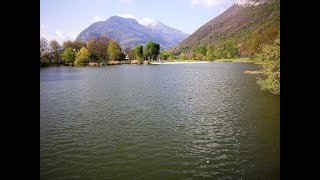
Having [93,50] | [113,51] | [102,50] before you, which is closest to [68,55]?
[93,50]

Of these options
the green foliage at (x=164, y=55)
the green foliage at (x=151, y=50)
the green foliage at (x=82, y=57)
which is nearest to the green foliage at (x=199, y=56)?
the green foliage at (x=164, y=55)

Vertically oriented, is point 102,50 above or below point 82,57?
above

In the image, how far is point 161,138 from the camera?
1752 cm

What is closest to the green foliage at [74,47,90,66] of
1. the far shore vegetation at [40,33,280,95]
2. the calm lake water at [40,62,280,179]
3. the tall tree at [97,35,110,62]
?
the far shore vegetation at [40,33,280,95]

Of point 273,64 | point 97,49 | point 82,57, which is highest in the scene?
point 97,49

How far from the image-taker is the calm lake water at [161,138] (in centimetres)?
1311

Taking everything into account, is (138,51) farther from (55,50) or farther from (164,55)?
(55,50)
